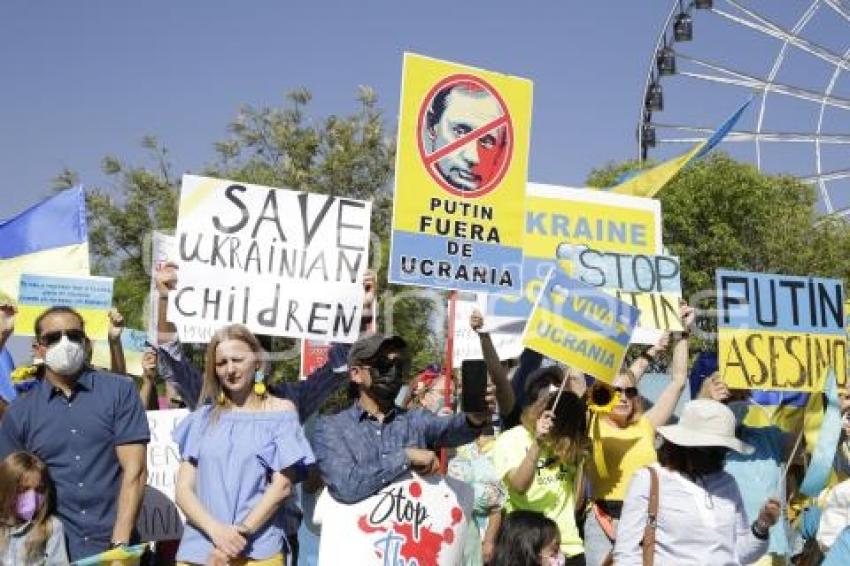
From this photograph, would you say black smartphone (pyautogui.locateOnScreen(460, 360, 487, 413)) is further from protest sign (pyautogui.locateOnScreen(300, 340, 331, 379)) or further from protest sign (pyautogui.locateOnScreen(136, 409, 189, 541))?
protest sign (pyautogui.locateOnScreen(300, 340, 331, 379))

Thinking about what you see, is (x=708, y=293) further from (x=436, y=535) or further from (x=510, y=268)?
(x=436, y=535)

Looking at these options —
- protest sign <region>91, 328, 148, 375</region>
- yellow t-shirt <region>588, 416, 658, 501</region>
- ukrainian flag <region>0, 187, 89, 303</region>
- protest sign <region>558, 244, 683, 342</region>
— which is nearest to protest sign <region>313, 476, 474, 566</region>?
yellow t-shirt <region>588, 416, 658, 501</region>

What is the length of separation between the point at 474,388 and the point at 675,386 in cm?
213

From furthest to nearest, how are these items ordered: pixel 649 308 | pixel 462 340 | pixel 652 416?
1. pixel 462 340
2. pixel 649 308
3. pixel 652 416

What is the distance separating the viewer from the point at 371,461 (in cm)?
420

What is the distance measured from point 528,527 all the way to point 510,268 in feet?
6.20

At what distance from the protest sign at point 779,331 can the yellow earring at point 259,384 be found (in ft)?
7.40

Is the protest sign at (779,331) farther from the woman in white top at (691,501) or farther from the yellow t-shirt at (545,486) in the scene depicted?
the woman in white top at (691,501)

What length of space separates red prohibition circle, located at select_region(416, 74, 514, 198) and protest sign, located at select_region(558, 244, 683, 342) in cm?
122

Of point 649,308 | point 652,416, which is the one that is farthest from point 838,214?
point 652,416

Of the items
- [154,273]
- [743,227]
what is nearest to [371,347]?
[154,273]

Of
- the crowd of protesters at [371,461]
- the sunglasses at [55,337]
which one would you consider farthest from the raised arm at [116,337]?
the sunglasses at [55,337]

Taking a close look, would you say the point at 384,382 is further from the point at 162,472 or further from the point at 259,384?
the point at 162,472

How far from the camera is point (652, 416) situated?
19.3 feet
